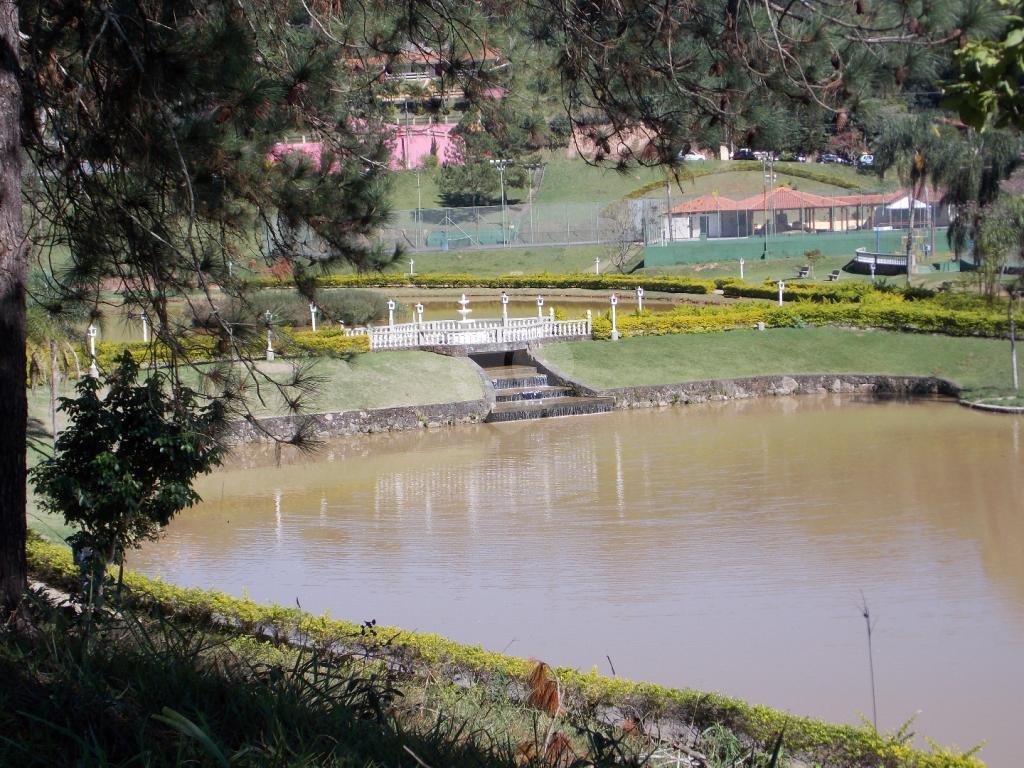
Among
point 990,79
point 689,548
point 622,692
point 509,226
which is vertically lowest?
point 689,548

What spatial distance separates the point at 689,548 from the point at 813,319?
14232mm

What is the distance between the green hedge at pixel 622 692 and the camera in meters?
6.27

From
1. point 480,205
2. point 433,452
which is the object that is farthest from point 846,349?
point 480,205

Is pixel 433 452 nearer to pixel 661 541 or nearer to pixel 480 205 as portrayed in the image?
pixel 661 541

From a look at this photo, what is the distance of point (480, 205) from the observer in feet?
177

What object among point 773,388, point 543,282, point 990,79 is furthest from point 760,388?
point 990,79

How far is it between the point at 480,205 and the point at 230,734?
170 feet

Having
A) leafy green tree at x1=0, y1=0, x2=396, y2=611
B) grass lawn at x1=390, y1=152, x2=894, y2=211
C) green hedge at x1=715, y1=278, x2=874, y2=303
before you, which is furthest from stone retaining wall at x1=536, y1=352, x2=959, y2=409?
grass lawn at x1=390, y1=152, x2=894, y2=211

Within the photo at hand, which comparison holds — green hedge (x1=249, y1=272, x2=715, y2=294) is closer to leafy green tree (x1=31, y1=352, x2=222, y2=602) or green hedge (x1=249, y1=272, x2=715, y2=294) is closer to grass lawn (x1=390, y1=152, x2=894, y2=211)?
grass lawn (x1=390, y1=152, x2=894, y2=211)

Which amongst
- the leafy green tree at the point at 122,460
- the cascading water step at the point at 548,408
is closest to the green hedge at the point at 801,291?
the cascading water step at the point at 548,408

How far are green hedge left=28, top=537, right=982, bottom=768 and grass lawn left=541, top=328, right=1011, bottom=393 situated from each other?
13.8m

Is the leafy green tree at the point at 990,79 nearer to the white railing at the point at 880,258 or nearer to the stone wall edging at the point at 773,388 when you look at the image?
the stone wall edging at the point at 773,388

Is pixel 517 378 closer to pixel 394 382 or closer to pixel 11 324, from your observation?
pixel 394 382

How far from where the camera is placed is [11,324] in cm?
642
